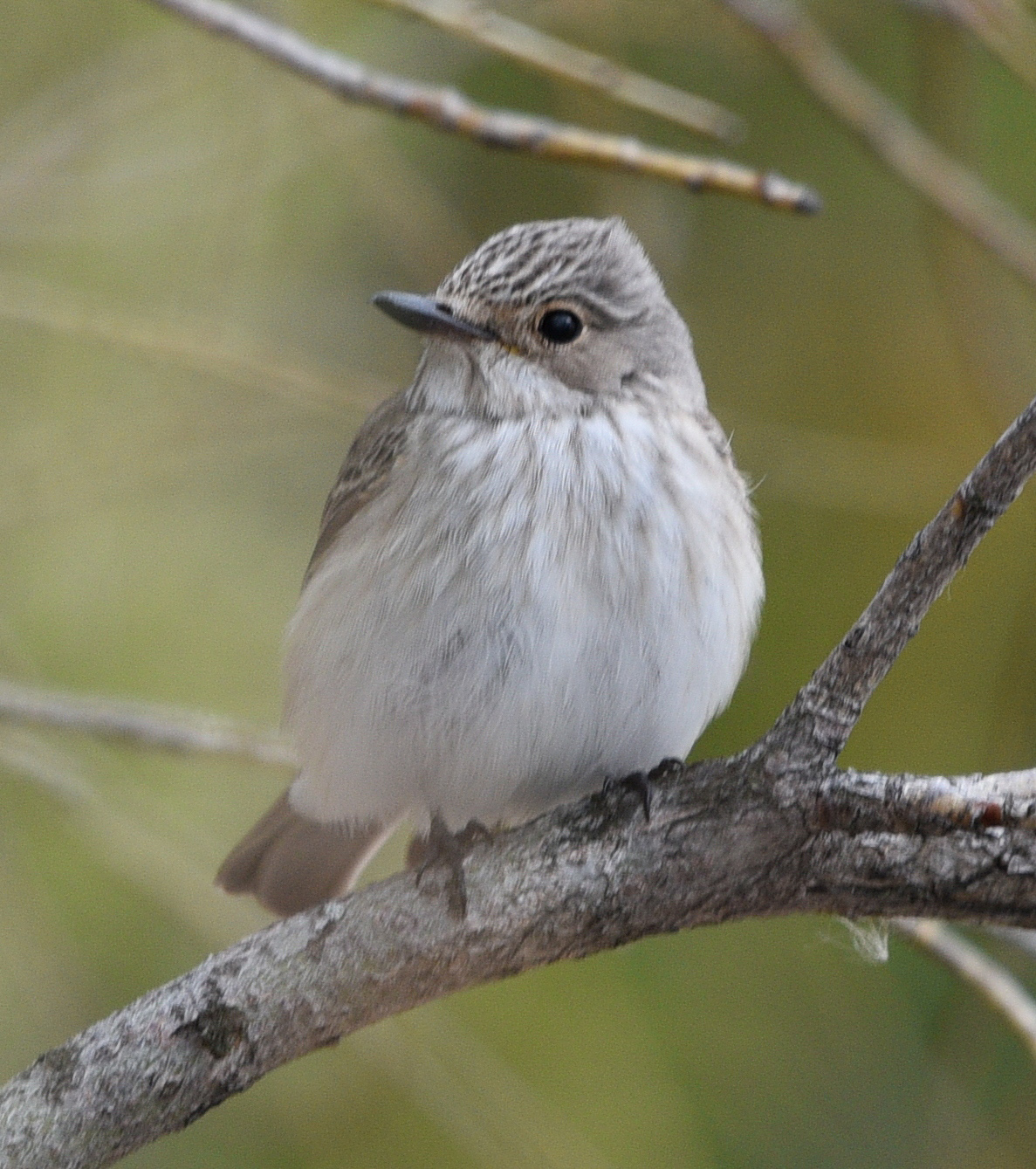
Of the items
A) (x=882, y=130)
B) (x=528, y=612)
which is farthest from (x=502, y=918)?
(x=882, y=130)

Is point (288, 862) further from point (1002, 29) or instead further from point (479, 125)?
point (1002, 29)

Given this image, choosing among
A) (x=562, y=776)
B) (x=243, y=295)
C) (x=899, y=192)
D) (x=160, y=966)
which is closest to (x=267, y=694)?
(x=160, y=966)

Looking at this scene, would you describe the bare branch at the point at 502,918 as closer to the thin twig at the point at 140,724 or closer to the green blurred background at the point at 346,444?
the thin twig at the point at 140,724

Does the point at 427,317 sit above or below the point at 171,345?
above

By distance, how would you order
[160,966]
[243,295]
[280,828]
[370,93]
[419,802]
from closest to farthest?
[370,93], [419,802], [280,828], [160,966], [243,295]

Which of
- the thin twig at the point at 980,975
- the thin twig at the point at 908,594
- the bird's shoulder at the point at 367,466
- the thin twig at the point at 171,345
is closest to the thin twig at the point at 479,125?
the bird's shoulder at the point at 367,466

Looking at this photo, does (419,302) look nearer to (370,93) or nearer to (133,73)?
(370,93)

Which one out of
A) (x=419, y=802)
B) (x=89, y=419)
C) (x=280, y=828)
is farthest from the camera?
(x=89, y=419)
